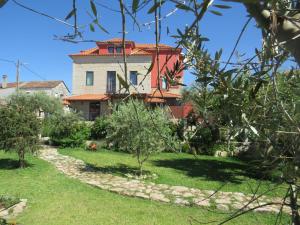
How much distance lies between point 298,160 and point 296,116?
35 centimetres

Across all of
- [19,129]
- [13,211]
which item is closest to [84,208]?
[13,211]

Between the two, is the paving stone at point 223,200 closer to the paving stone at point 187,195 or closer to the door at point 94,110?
the paving stone at point 187,195

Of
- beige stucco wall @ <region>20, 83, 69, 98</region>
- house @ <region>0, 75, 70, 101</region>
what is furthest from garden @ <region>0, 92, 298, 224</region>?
house @ <region>0, 75, 70, 101</region>

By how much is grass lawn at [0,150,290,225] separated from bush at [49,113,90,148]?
8.01 metres

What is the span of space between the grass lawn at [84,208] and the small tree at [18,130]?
4.95ft

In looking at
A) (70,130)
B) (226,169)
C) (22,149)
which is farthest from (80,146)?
(226,169)

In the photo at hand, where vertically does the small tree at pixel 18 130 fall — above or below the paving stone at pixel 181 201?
above

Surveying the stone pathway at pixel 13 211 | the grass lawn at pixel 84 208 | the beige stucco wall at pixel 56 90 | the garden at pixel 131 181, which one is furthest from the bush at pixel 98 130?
the beige stucco wall at pixel 56 90

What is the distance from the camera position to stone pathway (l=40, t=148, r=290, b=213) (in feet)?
30.8

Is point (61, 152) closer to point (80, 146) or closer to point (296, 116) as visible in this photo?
point (80, 146)

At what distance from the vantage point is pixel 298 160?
4.22 ft

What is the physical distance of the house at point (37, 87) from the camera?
49.4 meters

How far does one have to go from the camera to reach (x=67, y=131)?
20453 mm

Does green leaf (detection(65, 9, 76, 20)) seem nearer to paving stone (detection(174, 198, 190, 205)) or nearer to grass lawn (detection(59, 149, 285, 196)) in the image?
paving stone (detection(174, 198, 190, 205))
